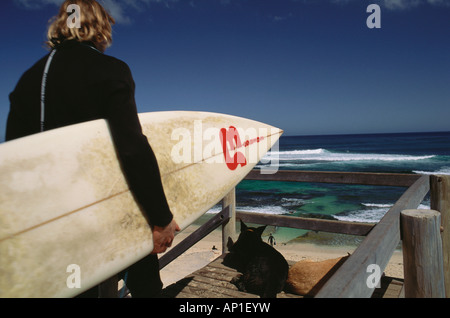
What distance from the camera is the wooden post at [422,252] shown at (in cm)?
143

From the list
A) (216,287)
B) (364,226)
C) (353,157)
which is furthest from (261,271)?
(353,157)

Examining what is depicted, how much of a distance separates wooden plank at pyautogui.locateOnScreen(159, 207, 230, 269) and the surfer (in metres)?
1.72

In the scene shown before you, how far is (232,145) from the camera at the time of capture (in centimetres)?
280

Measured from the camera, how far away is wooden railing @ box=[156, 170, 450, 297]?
2.95ft

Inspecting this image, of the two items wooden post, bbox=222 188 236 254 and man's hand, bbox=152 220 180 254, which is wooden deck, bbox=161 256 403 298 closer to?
wooden post, bbox=222 188 236 254

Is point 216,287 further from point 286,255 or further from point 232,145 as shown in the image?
point 286,255

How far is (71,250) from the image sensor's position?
4.63 ft

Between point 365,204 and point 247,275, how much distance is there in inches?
512

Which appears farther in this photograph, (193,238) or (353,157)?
(353,157)

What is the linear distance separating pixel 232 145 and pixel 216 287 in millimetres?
1365

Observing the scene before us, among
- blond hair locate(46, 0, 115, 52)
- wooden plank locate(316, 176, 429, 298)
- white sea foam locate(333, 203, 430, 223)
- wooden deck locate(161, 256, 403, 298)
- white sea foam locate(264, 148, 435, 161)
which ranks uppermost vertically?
blond hair locate(46, 0, 115, 52)

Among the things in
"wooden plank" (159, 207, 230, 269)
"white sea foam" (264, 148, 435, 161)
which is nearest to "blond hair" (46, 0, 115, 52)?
"wooden plank" (159, 207, 230, 269)

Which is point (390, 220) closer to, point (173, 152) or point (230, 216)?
point (173, 152)

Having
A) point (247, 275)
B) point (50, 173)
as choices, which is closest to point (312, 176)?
point (247, 275)
